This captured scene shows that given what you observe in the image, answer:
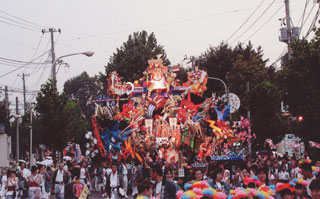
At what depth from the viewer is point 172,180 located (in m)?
10.2

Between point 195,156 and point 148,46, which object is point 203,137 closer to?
point 195,156

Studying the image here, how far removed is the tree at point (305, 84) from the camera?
1911 cm

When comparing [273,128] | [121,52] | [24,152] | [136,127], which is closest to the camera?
[136,127]

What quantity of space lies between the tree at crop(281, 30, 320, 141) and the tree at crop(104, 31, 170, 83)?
99.3 ft

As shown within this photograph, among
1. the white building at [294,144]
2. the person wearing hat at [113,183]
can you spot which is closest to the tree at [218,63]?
the white building at [294,144]

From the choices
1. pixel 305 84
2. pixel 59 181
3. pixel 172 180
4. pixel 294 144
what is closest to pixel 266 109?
pixel 294 144

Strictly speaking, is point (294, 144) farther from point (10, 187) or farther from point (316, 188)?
point (316, 188)

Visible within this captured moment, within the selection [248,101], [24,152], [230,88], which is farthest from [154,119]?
[24,152]

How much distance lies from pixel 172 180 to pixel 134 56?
4388 centimetres

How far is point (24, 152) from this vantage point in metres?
83.4

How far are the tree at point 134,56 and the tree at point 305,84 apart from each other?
30.3 m

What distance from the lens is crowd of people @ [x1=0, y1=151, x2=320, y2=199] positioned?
8797 millimetres

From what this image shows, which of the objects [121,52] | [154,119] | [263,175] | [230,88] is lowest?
[263,175]

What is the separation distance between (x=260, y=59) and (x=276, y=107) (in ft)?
51.8
